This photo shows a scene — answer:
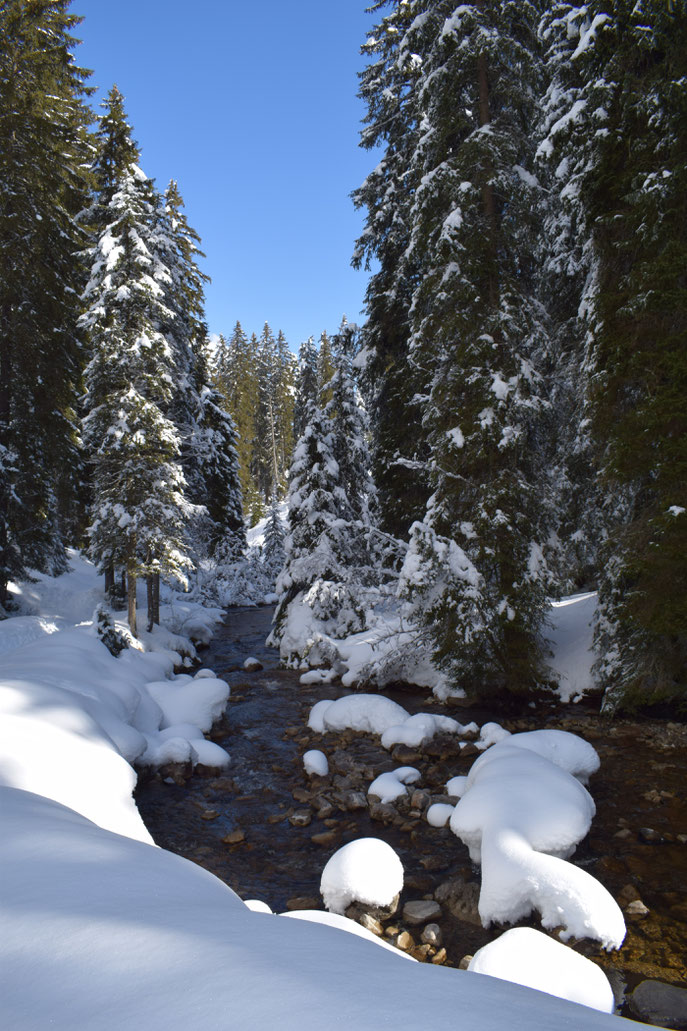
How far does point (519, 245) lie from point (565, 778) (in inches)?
412

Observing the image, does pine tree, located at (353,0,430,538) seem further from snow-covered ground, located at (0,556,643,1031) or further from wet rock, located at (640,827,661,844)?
snow-covered ground, located at (0,556,643,1031)

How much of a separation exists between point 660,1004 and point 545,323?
1241 centimetres

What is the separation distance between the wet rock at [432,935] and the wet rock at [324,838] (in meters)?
2.07

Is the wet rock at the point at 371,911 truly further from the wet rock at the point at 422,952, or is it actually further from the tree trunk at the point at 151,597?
the tree trunk at the point at 151,597

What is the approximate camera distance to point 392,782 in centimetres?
835

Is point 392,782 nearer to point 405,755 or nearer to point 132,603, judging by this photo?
point 405,755

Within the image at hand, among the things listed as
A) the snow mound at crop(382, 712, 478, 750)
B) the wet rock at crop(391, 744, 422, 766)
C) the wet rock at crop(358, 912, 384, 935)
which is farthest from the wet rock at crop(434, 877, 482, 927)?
the snow mound at crop(382, 712, 478, 750)

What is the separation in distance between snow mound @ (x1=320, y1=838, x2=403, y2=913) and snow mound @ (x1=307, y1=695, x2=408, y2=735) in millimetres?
4850

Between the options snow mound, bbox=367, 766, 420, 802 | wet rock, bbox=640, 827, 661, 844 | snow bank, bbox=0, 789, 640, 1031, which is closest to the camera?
snow bank, bbox=0, 789, 640, 1031

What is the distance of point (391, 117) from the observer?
17.5 m

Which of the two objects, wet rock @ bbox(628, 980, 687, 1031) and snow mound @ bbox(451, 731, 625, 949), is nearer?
wet rock @ bbox(628, 980, 687, 1031)

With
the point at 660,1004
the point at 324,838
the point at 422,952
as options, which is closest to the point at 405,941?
the point at 422,952

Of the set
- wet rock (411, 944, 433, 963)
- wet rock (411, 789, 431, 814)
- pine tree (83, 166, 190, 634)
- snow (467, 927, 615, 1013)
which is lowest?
wet rock (411, 944, 433, 963)

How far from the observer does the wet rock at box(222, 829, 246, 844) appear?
7270 millimetres
